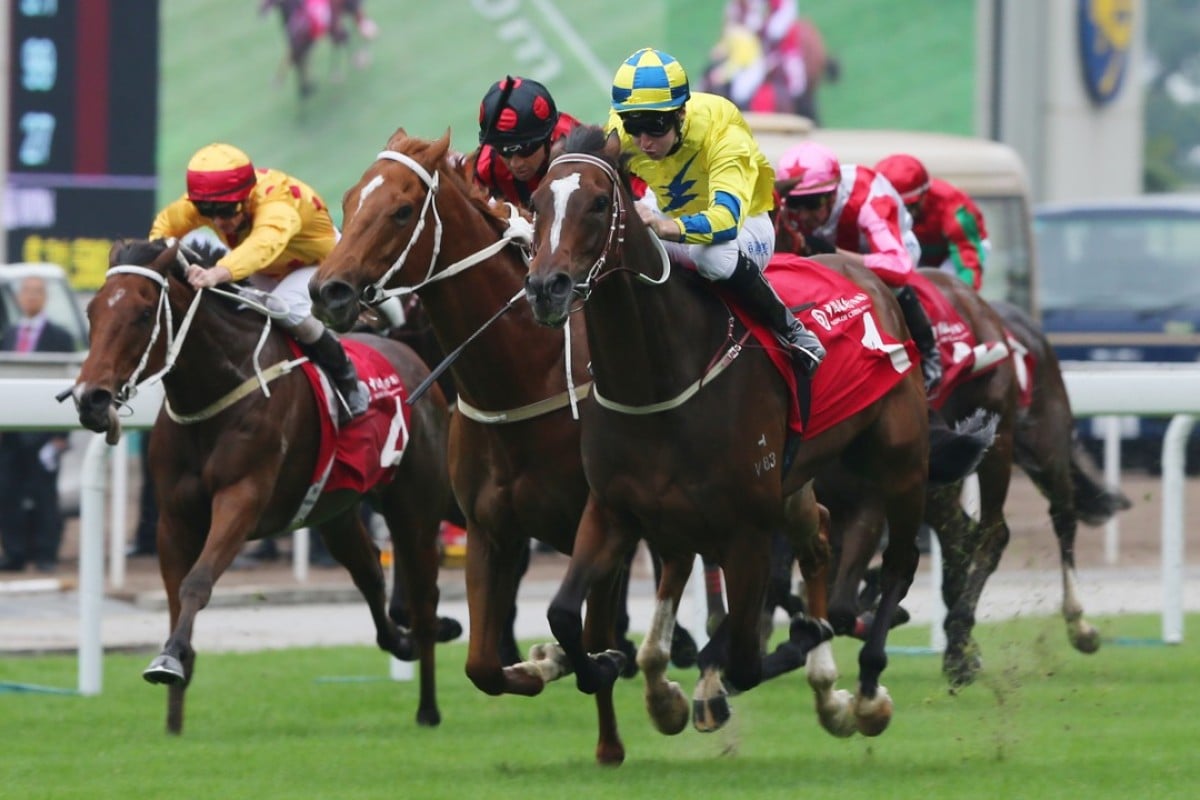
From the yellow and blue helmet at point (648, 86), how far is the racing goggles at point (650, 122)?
0.08 feet

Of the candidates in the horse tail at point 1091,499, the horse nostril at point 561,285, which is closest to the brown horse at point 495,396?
the horse nostril at point 561,285

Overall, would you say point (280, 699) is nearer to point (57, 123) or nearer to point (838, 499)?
point (838, 499)

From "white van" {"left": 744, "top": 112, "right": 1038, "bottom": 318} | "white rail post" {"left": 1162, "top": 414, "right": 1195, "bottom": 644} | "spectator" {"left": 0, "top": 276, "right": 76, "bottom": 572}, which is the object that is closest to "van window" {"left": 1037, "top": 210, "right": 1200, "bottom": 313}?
"white van" {"left": 744, "top": 112, "right": 1038, "bottom": 318}

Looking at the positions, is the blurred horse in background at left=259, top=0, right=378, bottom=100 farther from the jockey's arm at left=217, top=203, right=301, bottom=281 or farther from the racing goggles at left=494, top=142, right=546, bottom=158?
the racing goggles at left=494, top=142, right=546, bottom=158

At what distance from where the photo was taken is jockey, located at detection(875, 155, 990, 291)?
368 inches

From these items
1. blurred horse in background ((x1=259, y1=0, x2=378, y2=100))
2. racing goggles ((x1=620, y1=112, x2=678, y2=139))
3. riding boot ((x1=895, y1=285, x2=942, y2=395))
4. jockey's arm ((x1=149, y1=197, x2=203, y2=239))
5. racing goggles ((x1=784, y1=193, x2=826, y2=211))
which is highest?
Answer: blurred horse in background ((x1=259, y1=0, x2=378, y2=100))

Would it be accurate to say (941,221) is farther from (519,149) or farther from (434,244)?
(434,244)

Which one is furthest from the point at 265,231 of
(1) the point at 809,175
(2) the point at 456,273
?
(1) the point at 809,175

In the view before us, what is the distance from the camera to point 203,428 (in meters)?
7.48

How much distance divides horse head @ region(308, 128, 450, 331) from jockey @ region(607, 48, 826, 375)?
1.80ft

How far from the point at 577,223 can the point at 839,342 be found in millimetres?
1521

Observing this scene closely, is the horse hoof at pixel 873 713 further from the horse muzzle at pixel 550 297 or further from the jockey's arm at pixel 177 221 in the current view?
the jockey's arm at pixel 177 221

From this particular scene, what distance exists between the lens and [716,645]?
6590 mm

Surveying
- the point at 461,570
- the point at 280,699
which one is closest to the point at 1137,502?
the point at 461,570
